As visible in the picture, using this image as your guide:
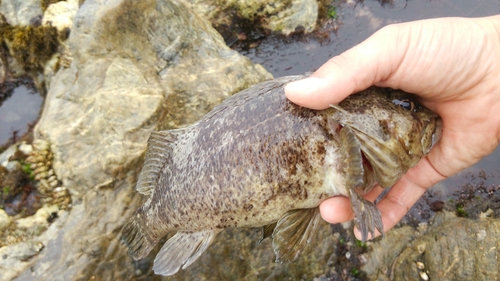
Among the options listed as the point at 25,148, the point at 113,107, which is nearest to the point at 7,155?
the point at 25,148

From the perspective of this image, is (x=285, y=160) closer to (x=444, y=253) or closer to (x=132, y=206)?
(x=132, y=206)

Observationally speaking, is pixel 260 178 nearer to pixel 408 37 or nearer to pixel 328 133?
pixel 328 133

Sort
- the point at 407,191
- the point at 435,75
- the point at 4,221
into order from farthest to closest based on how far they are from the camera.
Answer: the point at 4,221 → the point at 407,191 → the point at 435,75

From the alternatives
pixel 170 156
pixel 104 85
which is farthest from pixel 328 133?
pixel 104 85

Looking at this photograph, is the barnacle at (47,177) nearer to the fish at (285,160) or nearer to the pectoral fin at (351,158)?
the fish at (285,160)

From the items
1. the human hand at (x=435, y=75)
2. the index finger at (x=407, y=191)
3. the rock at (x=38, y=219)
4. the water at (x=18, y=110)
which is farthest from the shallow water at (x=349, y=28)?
the rock at (x=38, y=219)

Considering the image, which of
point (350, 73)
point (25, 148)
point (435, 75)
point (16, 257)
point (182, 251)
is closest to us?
point (350, 73)
